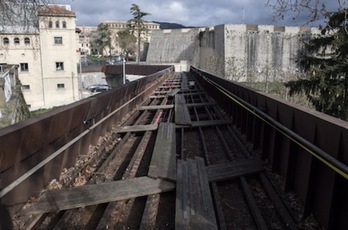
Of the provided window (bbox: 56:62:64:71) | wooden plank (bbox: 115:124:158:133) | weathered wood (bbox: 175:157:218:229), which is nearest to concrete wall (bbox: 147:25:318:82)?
window (bbox: 56:62:64:71)

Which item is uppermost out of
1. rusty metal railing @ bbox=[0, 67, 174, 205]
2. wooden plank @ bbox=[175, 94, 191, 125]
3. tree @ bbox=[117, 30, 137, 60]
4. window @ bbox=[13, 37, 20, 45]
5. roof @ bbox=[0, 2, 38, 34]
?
tree @ bbox=[117, 30, 137, 60]

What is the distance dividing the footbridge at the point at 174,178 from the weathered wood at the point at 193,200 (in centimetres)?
1

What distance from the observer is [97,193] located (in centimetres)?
366

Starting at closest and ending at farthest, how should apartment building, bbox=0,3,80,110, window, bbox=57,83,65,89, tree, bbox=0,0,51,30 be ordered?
tree, bbox=0,0,51,30 → apartment building, bbox=0,3,80,110 → window, bbox=57,83,65,89

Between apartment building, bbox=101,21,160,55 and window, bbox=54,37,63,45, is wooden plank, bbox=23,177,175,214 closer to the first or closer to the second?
window, bbox=54,37,63,45

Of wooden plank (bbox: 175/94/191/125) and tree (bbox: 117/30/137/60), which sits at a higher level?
tree (bbox: 117/30/137/60)

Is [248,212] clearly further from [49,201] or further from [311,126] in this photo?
[49,201]

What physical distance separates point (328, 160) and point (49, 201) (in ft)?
9.19

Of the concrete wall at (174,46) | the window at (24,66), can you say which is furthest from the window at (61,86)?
the concrete wall at (174,46)

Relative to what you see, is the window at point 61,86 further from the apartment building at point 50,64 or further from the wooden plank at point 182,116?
the wooden plank at point 182,116

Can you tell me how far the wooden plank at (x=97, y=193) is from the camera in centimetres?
338

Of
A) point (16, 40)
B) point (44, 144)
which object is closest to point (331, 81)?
point (44, 144)

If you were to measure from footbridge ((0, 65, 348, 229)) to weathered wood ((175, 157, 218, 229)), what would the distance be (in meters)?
0.01

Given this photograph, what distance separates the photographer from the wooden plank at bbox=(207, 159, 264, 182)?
14.0ft
